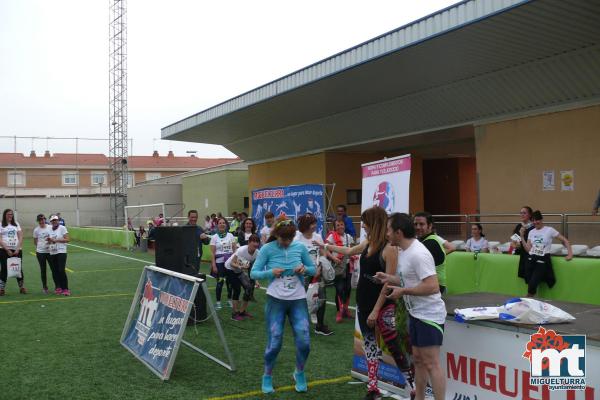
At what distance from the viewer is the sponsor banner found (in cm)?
412

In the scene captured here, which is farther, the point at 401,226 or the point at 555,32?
the point at 555,32

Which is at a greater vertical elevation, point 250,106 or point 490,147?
point 250,106

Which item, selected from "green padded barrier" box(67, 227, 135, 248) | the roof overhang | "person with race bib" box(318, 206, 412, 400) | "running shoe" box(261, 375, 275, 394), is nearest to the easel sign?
"running shoe" box(261, 375, 275, 394)

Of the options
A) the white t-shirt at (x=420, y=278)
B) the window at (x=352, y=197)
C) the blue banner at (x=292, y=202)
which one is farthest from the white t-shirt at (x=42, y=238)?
the window at (x=352, y=197)

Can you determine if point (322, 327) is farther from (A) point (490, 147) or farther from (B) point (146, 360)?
(A) point (490, 147)

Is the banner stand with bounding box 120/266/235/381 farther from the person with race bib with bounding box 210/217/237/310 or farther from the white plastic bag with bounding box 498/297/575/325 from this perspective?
the white plastic bag with bounding box 498/297/575/325

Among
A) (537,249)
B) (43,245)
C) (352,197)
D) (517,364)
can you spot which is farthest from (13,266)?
(352,197)

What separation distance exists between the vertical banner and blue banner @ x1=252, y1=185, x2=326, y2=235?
252 inches

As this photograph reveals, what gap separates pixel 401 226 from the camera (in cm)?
461

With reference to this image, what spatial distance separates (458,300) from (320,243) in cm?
203

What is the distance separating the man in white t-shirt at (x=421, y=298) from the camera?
4.46m

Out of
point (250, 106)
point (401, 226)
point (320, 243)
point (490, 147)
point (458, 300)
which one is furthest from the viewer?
point (250, 106)

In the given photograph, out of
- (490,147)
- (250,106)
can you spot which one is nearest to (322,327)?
(490,147)

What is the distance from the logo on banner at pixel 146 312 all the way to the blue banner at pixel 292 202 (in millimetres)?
6356
